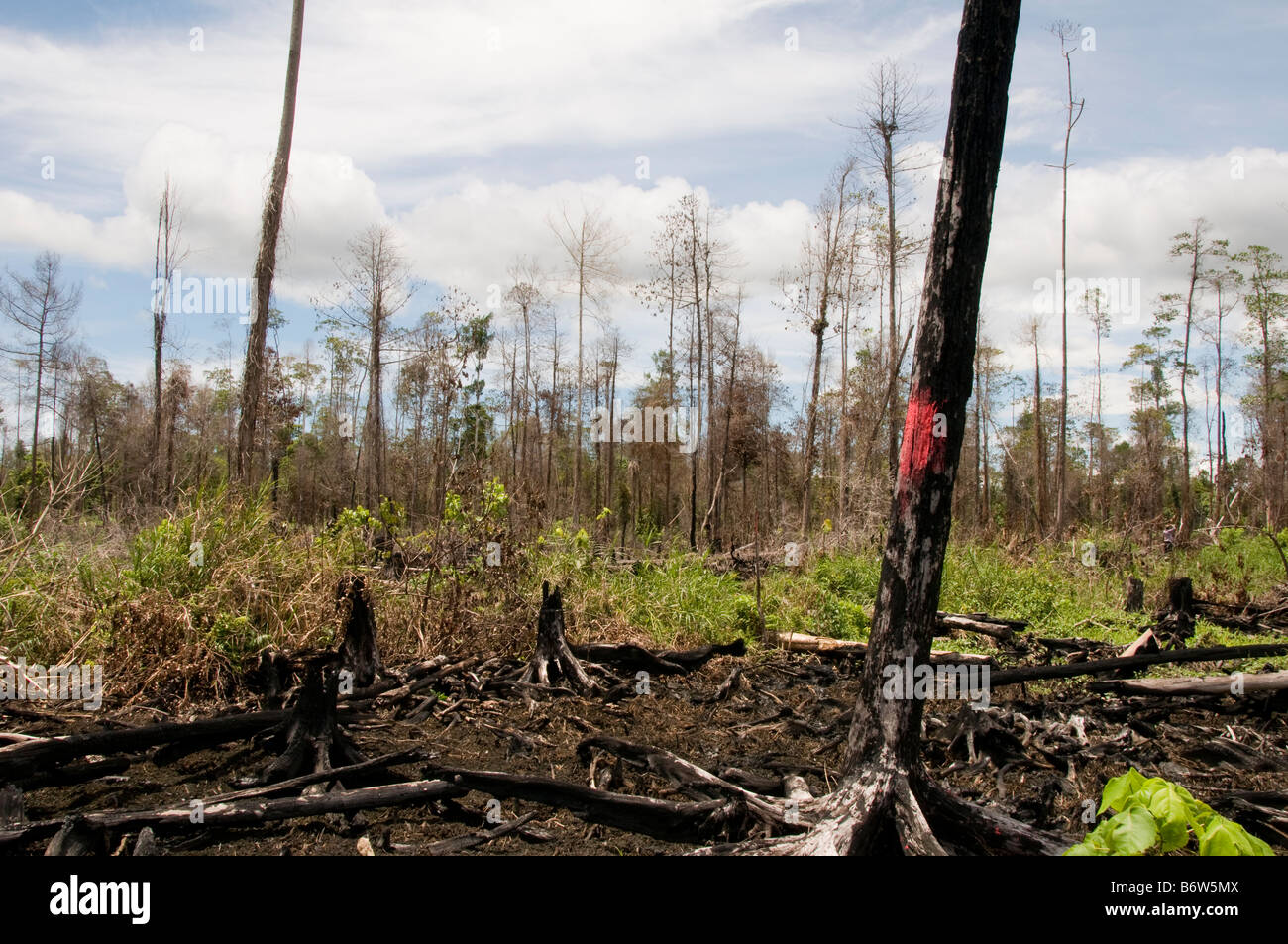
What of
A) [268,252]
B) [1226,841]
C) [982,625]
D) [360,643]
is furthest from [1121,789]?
[268,252]

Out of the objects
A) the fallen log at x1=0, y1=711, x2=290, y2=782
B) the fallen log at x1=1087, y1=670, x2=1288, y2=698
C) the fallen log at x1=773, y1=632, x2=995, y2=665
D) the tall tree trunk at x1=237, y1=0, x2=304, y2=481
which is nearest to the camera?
the fallen log at x1=0, y1=711, x2=290, y2=782

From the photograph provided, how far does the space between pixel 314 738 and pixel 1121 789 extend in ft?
13.3

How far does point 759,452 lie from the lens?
26.8 meters

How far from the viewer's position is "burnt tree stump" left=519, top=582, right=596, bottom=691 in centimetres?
673

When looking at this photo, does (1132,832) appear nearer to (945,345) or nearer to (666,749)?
(945,345)

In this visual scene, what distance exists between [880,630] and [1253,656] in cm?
A: 585

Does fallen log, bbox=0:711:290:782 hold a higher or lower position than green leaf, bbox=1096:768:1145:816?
lower

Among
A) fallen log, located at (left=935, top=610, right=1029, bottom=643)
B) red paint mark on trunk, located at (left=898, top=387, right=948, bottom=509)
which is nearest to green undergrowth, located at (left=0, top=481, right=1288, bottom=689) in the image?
Answer: fallen log, located at (left=935, top=610, right=1029, bottom=643)

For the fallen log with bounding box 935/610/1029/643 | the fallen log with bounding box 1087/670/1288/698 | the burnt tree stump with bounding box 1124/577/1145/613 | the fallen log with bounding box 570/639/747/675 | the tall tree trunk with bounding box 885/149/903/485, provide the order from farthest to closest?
the tall tree trunk with bounding box 885/149/903/485, the burnt tree stump with bounding box 1124/577/1145/613, the fallen log with bounding box 935/610/1029/643, the fallen log with bounding box 570/639/747/675, the fallen log with bounding box 1087/670/1288/698

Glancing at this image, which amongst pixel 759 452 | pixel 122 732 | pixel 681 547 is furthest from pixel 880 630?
pixel 759 452

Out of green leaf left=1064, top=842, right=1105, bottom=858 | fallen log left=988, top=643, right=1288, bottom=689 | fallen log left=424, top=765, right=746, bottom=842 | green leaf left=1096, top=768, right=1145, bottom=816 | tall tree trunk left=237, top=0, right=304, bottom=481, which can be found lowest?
fallen log left=424, top=765, right=746, bottom=842

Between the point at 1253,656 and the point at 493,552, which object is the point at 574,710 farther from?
the point at 1253,656

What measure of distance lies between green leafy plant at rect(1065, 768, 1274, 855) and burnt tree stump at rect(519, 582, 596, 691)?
488 centimetres
